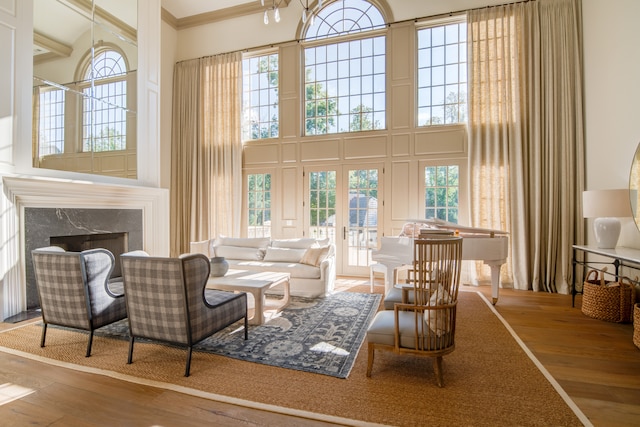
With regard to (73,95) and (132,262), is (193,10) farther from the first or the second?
(132,262)

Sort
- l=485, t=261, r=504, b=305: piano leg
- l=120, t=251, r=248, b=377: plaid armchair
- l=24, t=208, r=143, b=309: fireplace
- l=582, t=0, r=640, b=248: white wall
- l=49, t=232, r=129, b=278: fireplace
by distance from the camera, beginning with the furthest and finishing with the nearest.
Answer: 1. l=49, t=232, r=129, b=278: fireplace
2. l=485, t=261, r=504, b=305: piano leg
3. l=24, t=208, r=143, b=309: fireplace
4. l=582, t=0, r=640, b=248: white wall
5. l=120, t=251, r=248, b=377: plaid armchair

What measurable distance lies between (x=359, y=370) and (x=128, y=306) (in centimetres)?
194

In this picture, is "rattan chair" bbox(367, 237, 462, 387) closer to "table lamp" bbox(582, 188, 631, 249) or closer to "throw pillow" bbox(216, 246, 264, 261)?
"table lamp" bbox(582, 188, 631, 249)

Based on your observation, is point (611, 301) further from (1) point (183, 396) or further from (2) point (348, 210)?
(1) point (183, 396)

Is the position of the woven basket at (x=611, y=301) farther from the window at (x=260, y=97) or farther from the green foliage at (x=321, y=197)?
the window at (x=260, y=97)

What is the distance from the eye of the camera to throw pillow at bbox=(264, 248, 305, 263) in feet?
17.5

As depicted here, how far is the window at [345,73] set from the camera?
6387 millimetres

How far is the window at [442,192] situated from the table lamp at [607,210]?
2125 millimetres

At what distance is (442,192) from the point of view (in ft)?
19.5

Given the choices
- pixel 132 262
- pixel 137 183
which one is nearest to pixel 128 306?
pixel 132 262

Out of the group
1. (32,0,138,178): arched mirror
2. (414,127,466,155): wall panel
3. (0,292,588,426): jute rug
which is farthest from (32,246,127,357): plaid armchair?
(414,127,466,155): wall panel

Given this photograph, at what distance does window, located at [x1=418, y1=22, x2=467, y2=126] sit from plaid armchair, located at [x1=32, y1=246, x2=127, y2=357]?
5.53 m

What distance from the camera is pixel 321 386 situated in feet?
7.65

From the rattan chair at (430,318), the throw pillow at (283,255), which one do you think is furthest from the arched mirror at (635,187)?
the throw pillow at (283,255)
